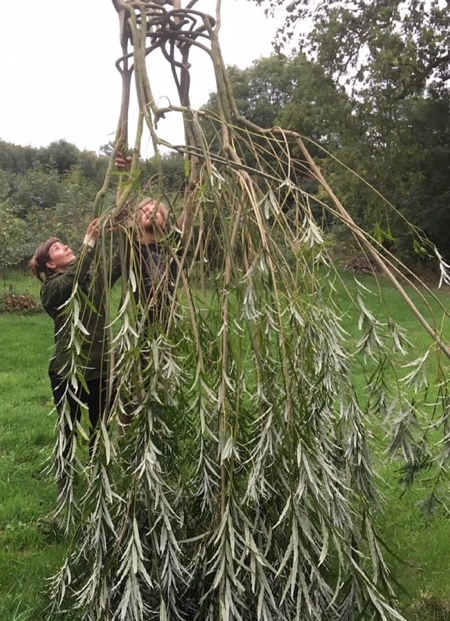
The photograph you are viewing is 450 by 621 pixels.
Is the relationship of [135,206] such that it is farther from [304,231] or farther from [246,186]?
[304,231]

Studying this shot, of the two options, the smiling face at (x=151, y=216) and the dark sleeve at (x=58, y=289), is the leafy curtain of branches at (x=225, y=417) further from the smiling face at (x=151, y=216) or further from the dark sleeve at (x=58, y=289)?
the dark sleeve at (x=58, y=289)

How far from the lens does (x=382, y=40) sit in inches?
482

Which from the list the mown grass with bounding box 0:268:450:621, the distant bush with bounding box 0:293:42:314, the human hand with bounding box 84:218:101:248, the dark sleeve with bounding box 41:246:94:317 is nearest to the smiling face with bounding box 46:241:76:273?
the dark sleeve with bounding box 41:246:94:317

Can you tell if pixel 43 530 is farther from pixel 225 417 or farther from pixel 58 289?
pixel 225 417

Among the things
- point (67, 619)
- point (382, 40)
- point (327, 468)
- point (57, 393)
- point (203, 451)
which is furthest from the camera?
point (382, 40)

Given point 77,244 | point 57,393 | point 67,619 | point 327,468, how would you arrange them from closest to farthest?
point 327,468, point 67,619, point 57,393, point 77,244

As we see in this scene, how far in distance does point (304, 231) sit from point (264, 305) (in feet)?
0.96

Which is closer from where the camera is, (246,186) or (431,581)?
(246,186)

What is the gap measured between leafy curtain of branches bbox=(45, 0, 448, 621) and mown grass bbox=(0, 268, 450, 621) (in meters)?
0.20

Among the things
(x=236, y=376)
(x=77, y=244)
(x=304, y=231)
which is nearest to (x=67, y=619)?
(x=236, y=376)

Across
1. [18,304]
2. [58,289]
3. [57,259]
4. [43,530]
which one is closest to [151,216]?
[58,289]

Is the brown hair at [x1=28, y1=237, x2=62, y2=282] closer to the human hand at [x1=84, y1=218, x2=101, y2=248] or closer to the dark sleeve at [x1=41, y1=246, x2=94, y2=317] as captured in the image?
the dark sleeve at [x1=41, y1=246, x2=94, y2=317]

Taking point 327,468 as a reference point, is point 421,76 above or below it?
above

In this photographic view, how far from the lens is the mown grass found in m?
2.54
